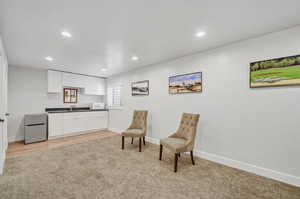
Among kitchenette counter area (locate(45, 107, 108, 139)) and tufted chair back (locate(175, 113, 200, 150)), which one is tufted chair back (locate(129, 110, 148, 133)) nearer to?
tufted chair back (locate(175, 113, 200, 150))

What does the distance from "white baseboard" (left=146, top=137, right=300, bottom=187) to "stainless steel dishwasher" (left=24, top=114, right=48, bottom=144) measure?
14.4ft

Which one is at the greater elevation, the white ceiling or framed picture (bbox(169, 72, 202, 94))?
the white ceiling

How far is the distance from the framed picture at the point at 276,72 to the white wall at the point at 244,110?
3.1 inches

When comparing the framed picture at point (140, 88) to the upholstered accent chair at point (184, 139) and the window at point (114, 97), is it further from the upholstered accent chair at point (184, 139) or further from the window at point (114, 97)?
the upholstered accent chair at point (184, 139)

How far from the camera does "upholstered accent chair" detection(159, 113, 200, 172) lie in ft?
7.16

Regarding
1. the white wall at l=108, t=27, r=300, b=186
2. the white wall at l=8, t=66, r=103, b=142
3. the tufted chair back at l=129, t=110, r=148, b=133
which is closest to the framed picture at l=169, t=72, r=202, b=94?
the white wall at l=108, t=27, r=300, b=186

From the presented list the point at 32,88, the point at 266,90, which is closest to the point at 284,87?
the point at 266,90

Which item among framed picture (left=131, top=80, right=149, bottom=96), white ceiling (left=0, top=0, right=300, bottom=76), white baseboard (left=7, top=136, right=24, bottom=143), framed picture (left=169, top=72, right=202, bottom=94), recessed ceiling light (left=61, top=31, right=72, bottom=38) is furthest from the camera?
framed picture (left=131, top=80, right=149, bottom=96)

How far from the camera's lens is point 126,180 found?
1904 millimetres

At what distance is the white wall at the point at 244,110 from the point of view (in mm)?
1837

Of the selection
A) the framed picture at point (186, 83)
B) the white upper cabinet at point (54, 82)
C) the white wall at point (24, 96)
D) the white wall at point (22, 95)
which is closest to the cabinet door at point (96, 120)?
the white wall at point (24, 96)

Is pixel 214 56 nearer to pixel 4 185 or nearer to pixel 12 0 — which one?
pixel 12 0

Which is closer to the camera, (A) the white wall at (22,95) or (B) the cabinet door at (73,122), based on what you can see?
(A) the white wall at (22,95)

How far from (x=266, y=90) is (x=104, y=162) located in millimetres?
3157
